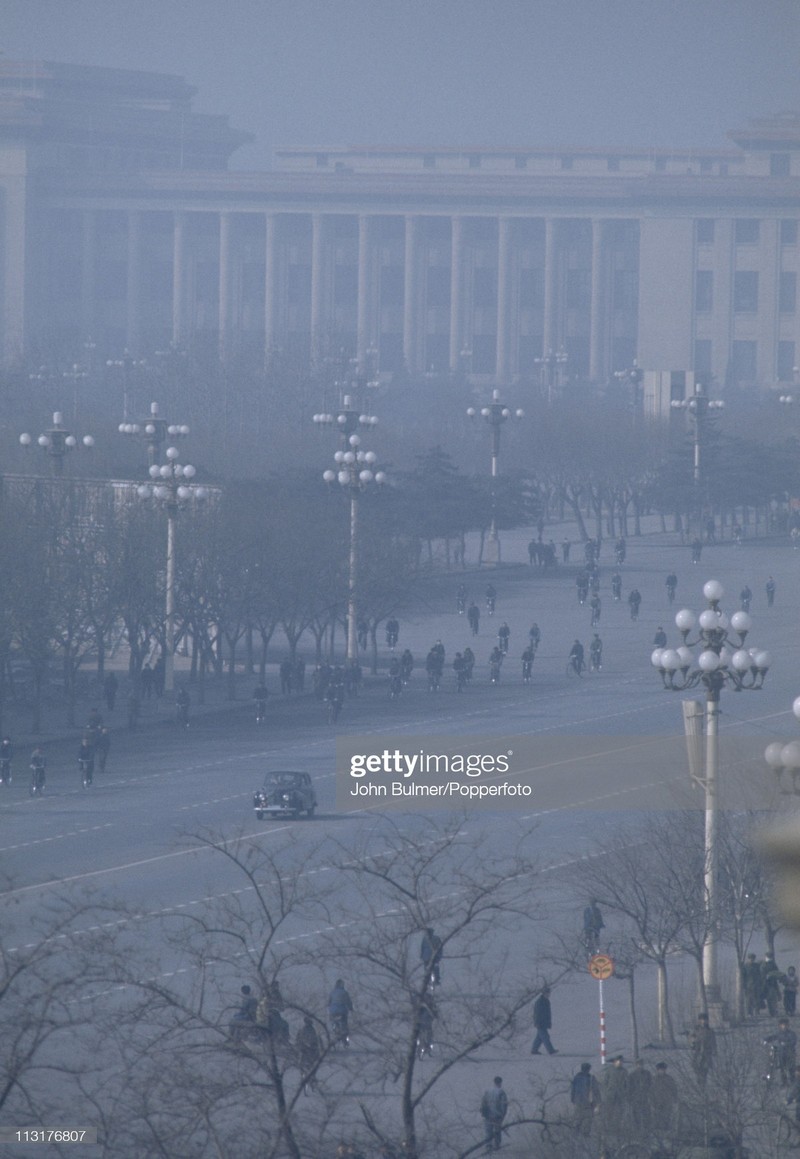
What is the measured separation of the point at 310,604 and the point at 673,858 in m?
21.6

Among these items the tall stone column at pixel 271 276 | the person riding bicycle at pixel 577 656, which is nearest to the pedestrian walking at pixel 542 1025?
the person riding bicycle at pixel 577 656

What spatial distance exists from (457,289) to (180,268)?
16.4 m

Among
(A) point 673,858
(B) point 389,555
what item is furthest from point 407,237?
(A) point 673,858

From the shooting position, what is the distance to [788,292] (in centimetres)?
11406

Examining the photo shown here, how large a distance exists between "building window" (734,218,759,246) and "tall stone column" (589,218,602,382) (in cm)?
990

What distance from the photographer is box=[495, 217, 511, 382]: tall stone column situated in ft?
406

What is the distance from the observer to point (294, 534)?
4416cm

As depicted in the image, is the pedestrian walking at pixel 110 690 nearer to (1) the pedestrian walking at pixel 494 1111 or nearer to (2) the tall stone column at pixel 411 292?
(1) the pedestrian walking at pixel 494 1111

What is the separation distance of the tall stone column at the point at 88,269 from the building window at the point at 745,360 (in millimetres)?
37105

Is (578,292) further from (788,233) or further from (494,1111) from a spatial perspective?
(494,1111)

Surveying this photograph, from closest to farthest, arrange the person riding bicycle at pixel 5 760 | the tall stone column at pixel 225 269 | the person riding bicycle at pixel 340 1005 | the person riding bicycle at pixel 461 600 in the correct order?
the person riding bicycle at pixel 340 1005
the person riding bicycle at pixel 5 760
the person riding bicycle at pixel 461 600
the tall stone column at pixel 225 269

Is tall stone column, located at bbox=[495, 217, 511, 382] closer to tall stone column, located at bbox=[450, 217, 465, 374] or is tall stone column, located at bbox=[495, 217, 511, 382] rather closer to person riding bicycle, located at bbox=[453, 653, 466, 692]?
tall stone column, located at bbox=[450, 217, 465, 374]

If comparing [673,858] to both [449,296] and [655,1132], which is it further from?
[449,296]

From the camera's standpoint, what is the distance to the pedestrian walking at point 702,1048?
579 inches
